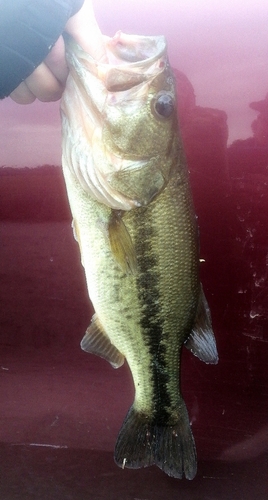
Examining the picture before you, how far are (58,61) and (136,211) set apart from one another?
1.82 ft

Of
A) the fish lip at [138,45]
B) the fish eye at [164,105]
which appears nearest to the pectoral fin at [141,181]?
the fish eye at [164,105]

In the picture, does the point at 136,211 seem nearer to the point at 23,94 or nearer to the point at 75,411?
the point at 23,94

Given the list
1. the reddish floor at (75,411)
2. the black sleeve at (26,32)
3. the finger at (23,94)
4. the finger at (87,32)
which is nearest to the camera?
the black sleeve at (26,32)

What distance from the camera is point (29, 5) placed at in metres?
1.42

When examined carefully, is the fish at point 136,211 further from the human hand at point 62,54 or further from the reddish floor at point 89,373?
the reddish floor at point 89,373

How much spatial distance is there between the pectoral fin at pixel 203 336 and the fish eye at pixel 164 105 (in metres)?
0.70

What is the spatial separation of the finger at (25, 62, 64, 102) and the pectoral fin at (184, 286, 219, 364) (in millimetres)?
920

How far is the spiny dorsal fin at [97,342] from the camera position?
2.02 m

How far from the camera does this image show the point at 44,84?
1.66 m

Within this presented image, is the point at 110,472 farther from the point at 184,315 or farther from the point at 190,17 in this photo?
the point at 190,17

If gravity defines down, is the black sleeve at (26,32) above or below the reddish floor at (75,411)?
above

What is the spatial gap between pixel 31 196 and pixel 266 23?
115 cm

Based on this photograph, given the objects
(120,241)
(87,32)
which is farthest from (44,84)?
(120,241)

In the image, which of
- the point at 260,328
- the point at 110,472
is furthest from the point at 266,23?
the point at 110,472
